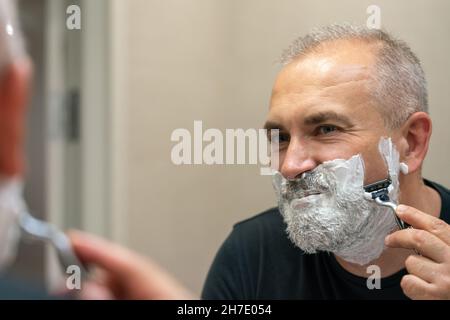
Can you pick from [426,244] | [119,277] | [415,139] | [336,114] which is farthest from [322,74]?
[119,277]

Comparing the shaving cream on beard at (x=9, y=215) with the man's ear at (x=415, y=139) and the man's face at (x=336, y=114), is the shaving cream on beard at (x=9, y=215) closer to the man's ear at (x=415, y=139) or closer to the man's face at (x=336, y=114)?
the man's face at (x=336, y=114)

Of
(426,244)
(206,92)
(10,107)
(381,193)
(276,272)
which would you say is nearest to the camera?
(10,107)

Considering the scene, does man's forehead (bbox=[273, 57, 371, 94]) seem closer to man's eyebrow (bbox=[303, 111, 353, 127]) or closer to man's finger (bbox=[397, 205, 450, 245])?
man's eyebrow (bbox=[303, 111, 353, 127])

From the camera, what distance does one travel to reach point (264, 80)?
104cm

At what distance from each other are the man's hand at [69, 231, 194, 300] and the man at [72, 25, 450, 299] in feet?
1.57

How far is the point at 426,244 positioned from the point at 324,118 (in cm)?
23

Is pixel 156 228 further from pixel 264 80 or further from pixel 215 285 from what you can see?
pixel 264 80

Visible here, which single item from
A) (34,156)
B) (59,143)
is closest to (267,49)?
(59,143)

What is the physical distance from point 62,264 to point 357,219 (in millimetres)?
544

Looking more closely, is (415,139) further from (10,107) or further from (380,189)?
(10,107)

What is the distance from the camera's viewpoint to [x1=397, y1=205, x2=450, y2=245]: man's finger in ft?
2.06

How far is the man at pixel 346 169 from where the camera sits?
708 millimetres

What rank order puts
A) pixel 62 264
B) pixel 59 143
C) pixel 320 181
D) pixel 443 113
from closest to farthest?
pixel 62 264 < pixel 59 143 < pixel 320 181 < pixel 443 113

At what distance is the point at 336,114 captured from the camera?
742mm
